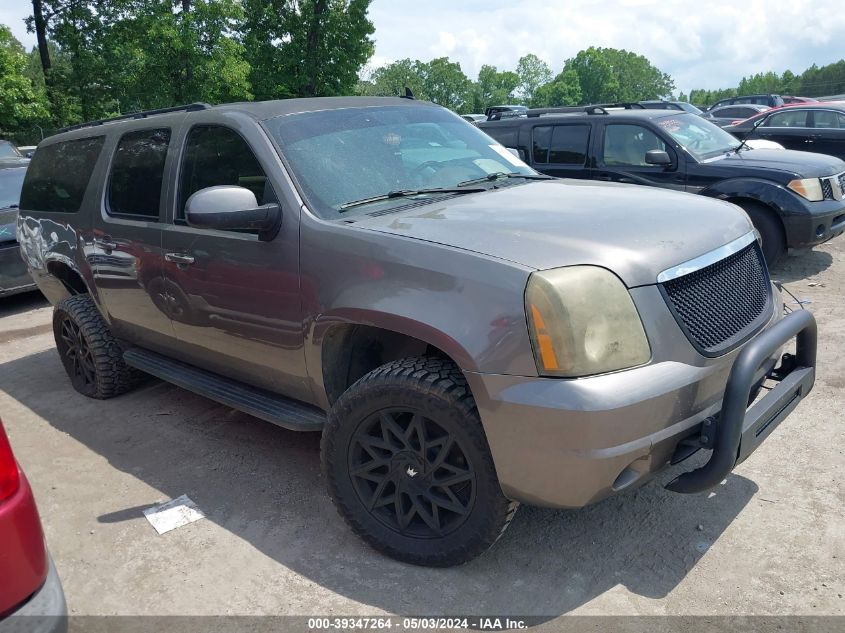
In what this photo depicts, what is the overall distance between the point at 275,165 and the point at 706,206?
6.43 feet

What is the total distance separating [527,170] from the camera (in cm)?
407

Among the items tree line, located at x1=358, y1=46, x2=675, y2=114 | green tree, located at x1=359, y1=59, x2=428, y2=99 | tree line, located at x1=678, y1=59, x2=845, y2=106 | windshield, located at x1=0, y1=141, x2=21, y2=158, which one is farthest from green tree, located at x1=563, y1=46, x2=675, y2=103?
windshield, located at x1=0, y1=141, x2=21, y2=158

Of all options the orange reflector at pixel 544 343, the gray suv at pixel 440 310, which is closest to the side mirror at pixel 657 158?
the gray suv at pixel 440 310

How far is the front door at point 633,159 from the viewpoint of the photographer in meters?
7.41

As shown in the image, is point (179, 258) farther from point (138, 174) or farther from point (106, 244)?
point (106, 244)

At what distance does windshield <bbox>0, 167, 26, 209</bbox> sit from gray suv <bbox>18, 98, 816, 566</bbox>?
16.6 feet

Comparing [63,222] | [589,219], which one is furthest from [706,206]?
[63,222]

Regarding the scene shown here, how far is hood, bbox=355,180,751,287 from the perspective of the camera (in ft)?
8.27

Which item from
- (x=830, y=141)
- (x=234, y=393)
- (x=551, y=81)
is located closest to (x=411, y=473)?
(x=234, y=393)

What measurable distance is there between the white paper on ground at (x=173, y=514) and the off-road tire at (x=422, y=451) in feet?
2.78

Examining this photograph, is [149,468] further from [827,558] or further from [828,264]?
[828,264]

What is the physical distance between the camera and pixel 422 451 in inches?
109

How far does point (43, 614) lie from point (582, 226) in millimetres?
2170

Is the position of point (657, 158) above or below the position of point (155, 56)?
below
